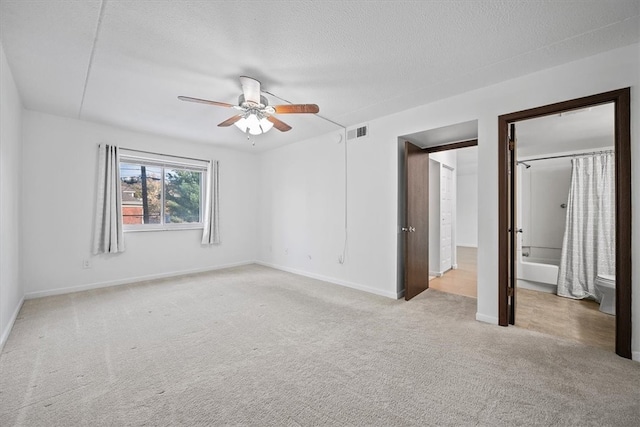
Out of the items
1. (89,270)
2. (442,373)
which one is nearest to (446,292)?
(442,373)

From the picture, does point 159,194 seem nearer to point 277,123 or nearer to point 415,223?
point 277,123

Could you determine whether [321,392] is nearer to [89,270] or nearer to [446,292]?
[446,292]

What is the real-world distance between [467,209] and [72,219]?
379 inches

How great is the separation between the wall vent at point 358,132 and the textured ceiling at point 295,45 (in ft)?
2.38

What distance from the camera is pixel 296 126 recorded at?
4.18 m

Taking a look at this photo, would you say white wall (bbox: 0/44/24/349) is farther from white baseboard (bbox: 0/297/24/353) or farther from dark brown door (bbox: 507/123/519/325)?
dark brown door (bbox: 507/123/519/325)

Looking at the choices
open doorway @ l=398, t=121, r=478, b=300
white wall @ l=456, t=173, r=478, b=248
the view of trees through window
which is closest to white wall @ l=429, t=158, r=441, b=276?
open doorway @ l=398, t=121, r=478, b=300

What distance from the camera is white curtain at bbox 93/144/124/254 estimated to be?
4.04 meters

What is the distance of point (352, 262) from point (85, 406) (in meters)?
3.22

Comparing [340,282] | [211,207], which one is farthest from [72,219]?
[340,282]

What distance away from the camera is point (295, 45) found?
2.14 meters

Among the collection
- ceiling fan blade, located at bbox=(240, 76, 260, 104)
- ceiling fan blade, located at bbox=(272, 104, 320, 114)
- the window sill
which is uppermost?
ceiling fan blade, located at bbox=(240, 76, 260, 104)

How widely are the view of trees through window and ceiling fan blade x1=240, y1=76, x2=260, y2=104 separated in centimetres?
313

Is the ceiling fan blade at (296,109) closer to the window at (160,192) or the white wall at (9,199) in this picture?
the white wall at (9,199)
